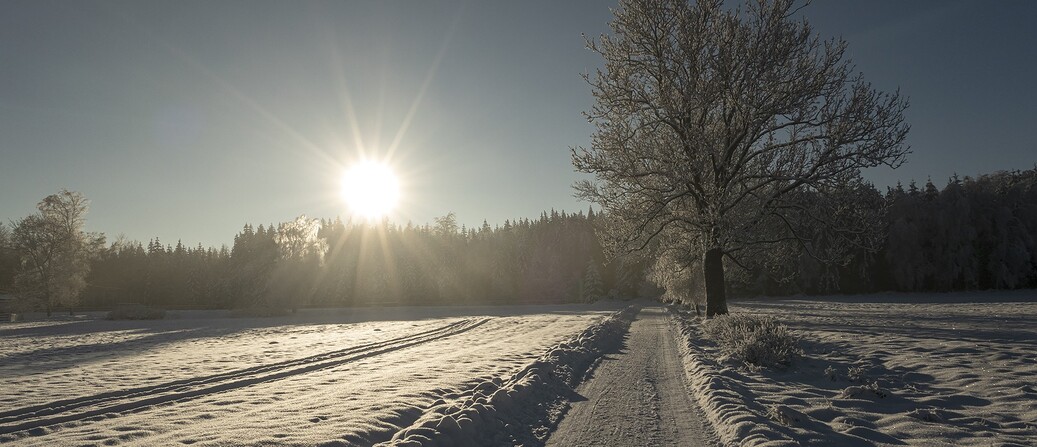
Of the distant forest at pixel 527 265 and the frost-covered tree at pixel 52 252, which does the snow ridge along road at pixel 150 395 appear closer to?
the distant forest at pixel 527 265

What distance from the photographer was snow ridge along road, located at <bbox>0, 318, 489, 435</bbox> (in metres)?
7.31

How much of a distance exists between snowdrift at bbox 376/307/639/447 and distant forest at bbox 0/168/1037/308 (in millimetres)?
10421

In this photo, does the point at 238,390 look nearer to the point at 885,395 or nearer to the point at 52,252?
the point at 885,395

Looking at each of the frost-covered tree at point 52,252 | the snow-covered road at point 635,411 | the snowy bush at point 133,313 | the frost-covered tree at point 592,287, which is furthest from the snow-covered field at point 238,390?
the frost-covered tree at point 592,287

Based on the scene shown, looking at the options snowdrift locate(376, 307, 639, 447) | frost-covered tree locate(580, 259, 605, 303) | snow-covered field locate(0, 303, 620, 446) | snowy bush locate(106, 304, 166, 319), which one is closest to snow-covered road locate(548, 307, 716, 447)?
snowdrift locate(376, 307, 639, 447)

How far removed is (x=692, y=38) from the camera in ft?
55.8

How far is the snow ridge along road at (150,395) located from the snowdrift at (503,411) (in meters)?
5.08

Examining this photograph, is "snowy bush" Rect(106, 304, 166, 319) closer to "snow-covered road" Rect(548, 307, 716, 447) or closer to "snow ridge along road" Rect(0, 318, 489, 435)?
"snow ridge along road" Rect(0, 318, 489, 435)

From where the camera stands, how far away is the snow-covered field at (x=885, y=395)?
5.60 metres

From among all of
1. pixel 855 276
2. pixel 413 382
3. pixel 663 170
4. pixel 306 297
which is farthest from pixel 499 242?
pixel 413 382

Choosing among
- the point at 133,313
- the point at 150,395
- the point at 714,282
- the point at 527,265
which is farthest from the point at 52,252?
the point at 527,265

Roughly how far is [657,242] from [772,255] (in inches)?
176

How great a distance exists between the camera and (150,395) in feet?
29.5

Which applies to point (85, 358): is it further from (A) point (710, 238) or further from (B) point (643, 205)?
(A) point (710, 238)
